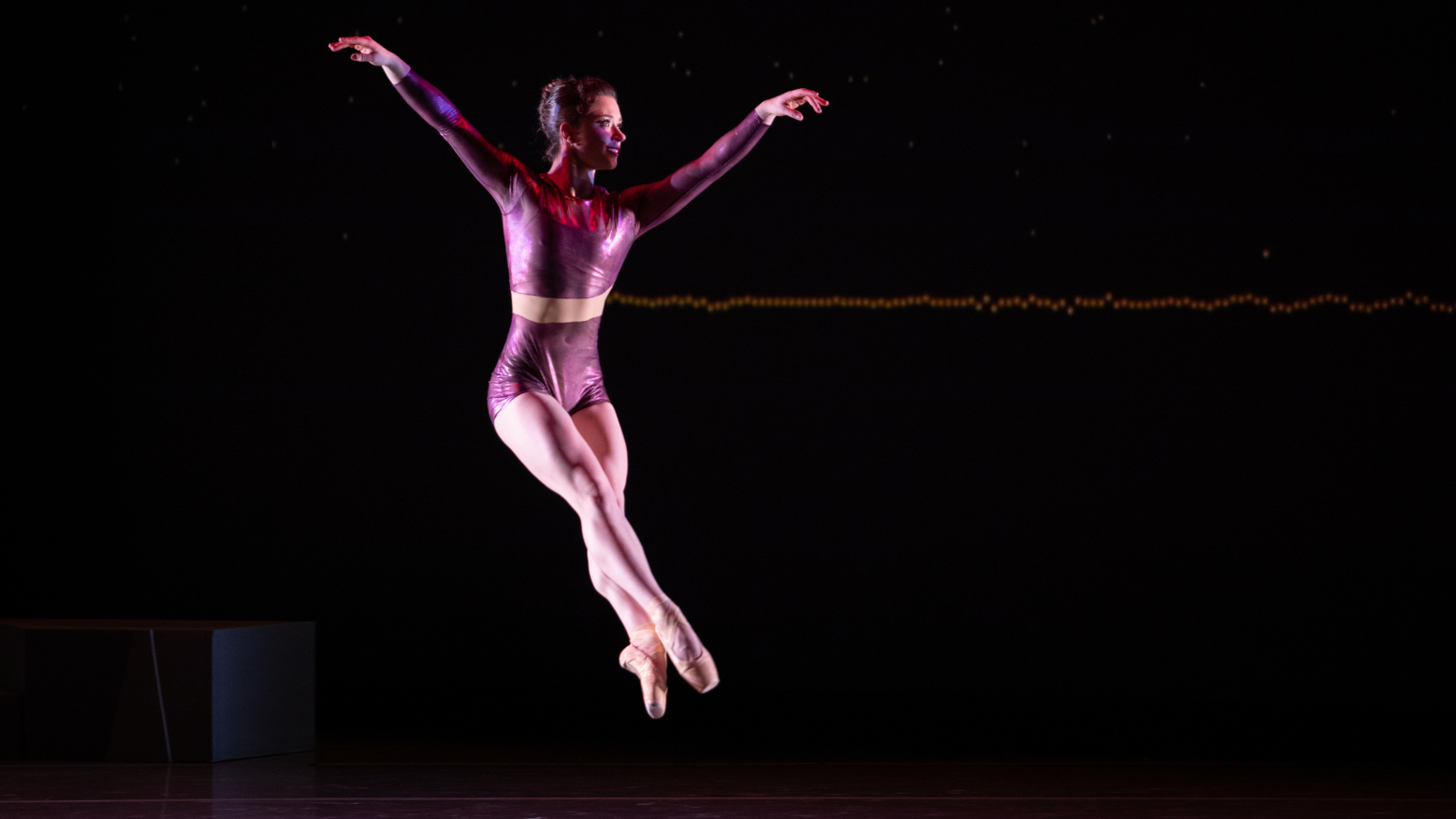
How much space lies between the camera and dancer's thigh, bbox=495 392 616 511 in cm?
405

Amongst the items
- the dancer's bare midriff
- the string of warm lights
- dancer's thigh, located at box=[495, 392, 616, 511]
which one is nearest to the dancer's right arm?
the dancer's bare midriff

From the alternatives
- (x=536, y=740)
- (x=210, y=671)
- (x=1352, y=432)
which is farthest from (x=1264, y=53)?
(x=210, y=671)

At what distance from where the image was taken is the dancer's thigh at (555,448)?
405 centimetres

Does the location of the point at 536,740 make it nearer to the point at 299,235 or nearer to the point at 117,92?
the point at 299,235

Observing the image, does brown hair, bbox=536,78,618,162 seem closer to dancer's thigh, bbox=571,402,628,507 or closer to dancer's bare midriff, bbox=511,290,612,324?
dancer's bare midriff, bbox=511,290,612,324

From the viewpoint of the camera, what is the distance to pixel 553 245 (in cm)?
417

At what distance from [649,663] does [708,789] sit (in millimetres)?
1978

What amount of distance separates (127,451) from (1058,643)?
→ 15.4 ft

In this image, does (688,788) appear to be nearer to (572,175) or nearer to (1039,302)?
(572,175)

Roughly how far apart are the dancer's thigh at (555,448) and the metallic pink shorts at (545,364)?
0.05 meters

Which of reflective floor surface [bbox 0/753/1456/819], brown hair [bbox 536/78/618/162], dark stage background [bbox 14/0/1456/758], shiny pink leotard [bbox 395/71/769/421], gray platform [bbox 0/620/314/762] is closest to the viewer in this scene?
shiny pink leotard [bbox 395/71/769/421]

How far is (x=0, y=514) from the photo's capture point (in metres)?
8.35

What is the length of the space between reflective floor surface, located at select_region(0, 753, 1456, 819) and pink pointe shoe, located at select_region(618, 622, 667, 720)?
4.53 ft

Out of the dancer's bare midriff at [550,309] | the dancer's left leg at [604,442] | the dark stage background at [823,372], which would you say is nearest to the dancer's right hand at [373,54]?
the dancer's bare midriff at [550,309]
